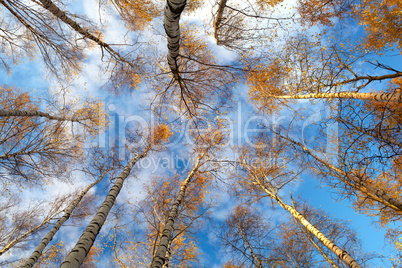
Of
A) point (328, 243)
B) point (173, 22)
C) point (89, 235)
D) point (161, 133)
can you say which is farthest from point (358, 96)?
point (161, 133)

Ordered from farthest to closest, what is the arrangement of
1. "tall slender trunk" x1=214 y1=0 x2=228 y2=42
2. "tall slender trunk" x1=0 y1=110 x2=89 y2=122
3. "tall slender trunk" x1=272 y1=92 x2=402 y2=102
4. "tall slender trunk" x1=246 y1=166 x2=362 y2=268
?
"tall slender trunk" x1=214 y1=0 x2=228 y2=42, "tall slender trunk" x1=0 y1=110 x2=89 y2=122, "tall slender trunk" x1=246 y1=166 x2=362 y2=268, "tall slender trunk" x1=272 y1=92 x2=402 y2=102

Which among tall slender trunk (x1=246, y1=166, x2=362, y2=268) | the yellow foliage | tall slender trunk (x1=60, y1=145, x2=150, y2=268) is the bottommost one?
tall slender trunk (x1=60, y1=145, x2=150, y2=268)

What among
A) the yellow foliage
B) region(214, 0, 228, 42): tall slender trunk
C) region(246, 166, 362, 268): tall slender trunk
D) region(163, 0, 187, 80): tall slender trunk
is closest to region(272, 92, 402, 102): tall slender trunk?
region(246, 166, 362, 268): tall slender trunk

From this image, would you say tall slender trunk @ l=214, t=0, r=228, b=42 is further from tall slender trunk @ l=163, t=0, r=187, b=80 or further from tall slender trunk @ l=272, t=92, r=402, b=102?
tall slender trunk @ l=272, t=92, r=402, b=102

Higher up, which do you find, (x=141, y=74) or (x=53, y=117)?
(x=141, y=74)

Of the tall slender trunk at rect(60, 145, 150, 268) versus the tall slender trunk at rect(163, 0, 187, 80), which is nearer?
the tall slender trunk at rect(163, 0, 187, 80)

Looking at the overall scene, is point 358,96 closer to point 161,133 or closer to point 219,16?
point 219,16

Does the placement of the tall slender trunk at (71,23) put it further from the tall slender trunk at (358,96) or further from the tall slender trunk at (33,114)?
the tall slender trunk at (358,96)

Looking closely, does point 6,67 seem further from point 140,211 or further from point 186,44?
point 140,211

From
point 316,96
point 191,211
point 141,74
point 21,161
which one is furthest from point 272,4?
point 21,161

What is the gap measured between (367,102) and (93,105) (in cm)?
1359

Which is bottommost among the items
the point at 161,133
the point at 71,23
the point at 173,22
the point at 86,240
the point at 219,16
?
the point at 86,240

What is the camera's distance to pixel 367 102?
Result: 22.2 feet

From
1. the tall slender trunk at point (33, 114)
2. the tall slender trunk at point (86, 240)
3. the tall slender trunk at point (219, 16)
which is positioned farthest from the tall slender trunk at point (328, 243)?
the tall slender trunk at point (33, 114)
